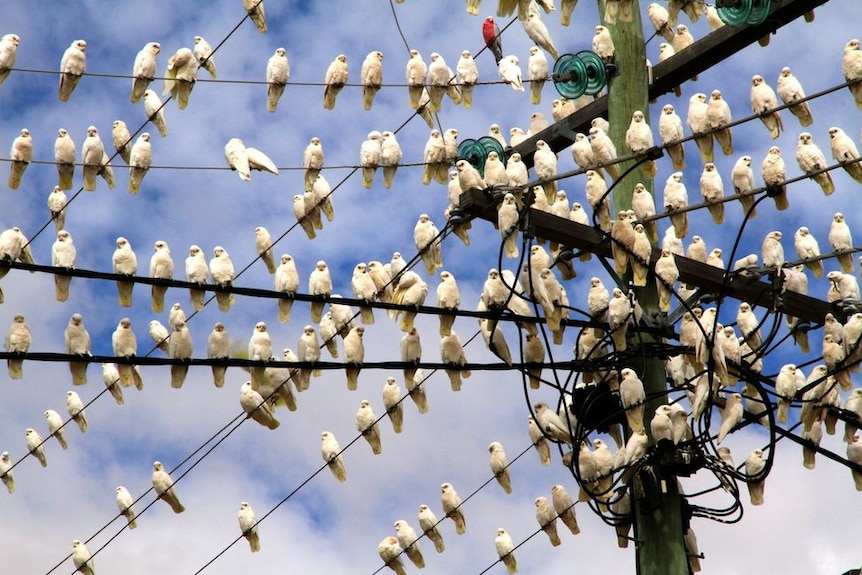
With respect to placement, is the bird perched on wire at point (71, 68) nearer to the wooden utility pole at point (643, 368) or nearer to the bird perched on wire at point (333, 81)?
the bird perched on wire at point (333, 81)

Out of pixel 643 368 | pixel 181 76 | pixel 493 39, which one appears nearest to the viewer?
pixel 643 368

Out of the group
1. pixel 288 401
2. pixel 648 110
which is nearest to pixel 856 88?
pixel 648 110

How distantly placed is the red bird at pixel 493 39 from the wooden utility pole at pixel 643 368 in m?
3.02

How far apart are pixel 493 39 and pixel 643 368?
494 cm

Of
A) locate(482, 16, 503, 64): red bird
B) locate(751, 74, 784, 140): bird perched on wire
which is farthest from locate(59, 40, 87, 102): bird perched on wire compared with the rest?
locate(751, 74, 784, 140): bird perched on wire

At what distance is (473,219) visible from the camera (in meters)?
12.0

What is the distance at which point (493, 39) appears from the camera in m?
15.9

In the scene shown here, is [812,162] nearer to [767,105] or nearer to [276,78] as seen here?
[767,105]

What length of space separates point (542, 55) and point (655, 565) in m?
5.23

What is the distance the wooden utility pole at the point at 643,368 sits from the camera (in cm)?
1155

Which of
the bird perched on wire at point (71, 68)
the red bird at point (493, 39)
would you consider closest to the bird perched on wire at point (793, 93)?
the red bird at point (493, 39)

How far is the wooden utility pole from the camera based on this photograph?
11555 millimetres

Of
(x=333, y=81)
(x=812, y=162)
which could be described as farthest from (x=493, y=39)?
(x=812, y=162)

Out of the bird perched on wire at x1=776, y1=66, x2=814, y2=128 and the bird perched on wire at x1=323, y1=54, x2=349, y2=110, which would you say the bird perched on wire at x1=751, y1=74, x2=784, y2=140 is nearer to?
the bird perched on wire at x1=776, y1=66, x2=814, y2=128
